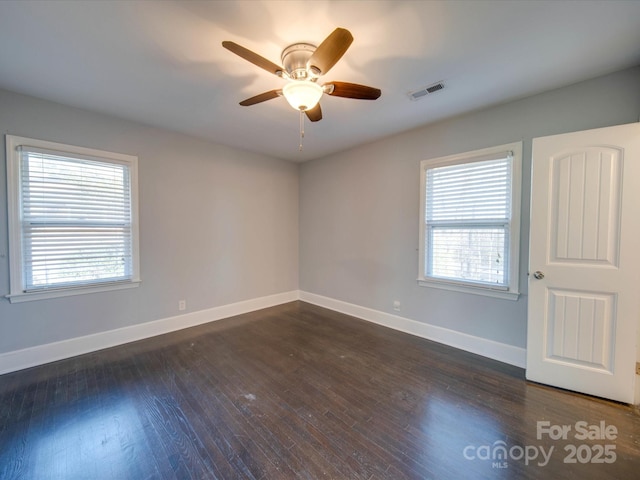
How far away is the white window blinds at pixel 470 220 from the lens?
2.63 meters

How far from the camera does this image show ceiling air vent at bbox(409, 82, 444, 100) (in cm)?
224

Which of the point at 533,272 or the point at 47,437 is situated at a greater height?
the point at 533,272

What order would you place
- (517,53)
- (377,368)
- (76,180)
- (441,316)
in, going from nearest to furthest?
1. (517,53)
2. (377,368)
3. (76,180)
4. (441,316)

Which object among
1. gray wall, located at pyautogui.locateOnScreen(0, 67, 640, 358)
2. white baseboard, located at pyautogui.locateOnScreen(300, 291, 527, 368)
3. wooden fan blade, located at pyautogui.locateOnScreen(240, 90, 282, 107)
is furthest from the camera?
white baseboard, located at pyautogui.locateOnScreen(300, 291, 527, 368)

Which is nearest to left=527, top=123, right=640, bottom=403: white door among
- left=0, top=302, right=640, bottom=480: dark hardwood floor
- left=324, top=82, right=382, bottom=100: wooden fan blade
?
left=0, top=302, right=640, bottom=480: dark hardwood floor

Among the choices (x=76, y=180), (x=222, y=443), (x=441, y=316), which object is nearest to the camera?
(x=222, y=443)

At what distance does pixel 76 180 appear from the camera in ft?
8.85

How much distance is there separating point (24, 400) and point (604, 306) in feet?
15.1

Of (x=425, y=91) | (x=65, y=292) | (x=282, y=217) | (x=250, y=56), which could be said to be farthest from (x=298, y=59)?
(x=65, y=292)

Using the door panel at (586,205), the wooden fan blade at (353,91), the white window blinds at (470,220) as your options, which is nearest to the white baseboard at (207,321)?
the white window blinds at (470,220)

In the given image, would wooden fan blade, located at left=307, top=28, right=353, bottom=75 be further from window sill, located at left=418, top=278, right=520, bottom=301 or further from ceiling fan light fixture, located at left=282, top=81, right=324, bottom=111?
Result: window sill, located at left=418, top=278, right=520, bottom=301

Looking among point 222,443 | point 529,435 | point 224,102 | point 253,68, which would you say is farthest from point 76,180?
point 529,435

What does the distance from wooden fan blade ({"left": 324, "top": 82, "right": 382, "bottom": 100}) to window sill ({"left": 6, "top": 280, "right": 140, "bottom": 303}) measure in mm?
3086

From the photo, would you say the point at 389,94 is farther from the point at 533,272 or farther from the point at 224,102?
the point at 533,272
